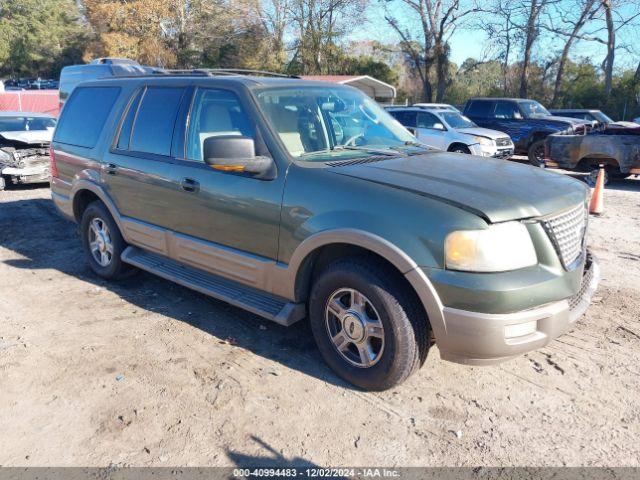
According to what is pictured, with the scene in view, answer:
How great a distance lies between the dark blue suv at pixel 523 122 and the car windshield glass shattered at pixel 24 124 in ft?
40.1

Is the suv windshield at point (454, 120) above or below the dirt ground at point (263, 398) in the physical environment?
above

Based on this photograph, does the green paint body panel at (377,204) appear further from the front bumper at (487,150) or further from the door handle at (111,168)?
the front bumper at (487,150)

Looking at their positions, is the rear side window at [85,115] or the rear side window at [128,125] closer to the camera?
the rear side window at [128,125]

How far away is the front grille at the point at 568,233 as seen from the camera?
3045mm

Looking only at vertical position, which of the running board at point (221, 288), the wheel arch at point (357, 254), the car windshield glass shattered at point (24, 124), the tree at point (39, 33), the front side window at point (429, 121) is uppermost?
the tree at point (39, 33)

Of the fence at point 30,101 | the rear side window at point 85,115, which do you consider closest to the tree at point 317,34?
the fence at point 30,101

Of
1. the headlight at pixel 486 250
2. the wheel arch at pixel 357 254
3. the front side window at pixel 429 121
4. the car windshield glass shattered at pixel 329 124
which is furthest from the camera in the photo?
Answer: the front side window at pixel 429 121

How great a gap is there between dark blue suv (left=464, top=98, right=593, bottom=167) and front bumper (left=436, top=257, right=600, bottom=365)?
12543 millimetres

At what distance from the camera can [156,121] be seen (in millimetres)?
4590

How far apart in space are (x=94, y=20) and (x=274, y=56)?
1708 cm

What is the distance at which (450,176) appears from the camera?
3393mm

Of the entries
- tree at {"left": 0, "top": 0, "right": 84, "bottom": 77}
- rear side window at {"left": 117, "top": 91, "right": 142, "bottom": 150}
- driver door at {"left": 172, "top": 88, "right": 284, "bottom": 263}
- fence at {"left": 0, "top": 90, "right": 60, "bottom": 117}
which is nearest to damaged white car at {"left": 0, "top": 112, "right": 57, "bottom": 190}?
rear side window at {"left": 117, "top": 91, "right": 142, "bottom": 150}

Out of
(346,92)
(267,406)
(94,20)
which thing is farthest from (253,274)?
(94,20)

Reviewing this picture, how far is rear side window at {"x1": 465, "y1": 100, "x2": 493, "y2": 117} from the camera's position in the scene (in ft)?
54.9
